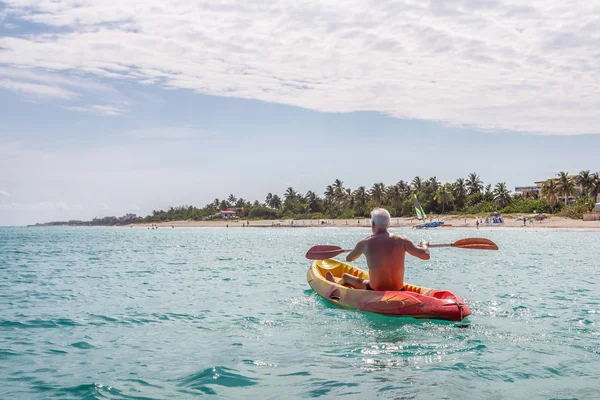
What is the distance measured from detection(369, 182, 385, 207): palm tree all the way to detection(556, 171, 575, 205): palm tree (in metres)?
37.6

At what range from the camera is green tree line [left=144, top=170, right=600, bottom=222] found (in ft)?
290

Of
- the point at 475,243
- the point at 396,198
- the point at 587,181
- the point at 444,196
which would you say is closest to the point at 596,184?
the point at 587,181

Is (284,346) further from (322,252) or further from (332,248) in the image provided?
(332,248)

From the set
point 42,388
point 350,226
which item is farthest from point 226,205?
point 42,388

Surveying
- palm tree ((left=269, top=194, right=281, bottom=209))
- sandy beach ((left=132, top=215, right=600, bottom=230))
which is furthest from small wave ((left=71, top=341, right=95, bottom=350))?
A: palm tree ((left=269, top=194, right=281, bottom=209))

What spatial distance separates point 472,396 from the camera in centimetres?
601

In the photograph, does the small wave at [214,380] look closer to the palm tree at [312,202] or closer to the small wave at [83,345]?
the small wave at [83,345]

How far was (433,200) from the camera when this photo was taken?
352 ft

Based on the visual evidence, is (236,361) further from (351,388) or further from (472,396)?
(472,396)

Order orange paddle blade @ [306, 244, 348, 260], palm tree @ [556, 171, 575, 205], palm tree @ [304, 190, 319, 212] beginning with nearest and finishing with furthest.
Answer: orange paddle blade @ [306, 244, 348, 260]
palm tree @ [556, 171, 575, 205]
palm tree @ [304, 190, 319, 212]

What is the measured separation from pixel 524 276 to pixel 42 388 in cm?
1718

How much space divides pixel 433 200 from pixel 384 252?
10074 centimetres

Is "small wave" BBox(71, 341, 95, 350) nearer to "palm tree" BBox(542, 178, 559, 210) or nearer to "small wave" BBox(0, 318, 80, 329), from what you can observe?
"small wave" BBox(0, 318, 80, 329)

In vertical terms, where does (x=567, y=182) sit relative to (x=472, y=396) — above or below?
above
